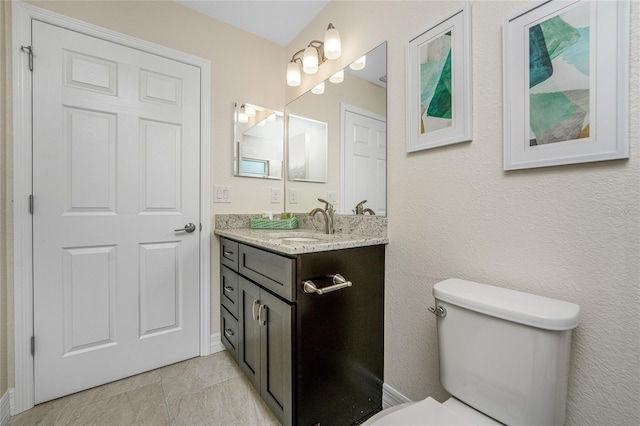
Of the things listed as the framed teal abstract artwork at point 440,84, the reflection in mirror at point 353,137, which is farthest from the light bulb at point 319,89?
the framed teal abstract artwork at point 440,84

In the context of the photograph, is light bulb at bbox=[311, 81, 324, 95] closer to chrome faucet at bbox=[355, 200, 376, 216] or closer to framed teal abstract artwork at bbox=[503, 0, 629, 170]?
chrome faucet at bbox=[355, 200, 376, 216]

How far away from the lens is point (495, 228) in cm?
98

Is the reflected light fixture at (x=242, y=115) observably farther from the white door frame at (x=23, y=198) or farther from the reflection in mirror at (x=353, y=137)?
the white door frame at (x=23, y=198)

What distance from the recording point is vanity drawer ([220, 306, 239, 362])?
1604 mm

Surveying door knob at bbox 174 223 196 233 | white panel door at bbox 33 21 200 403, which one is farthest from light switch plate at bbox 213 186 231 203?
door knob at bbox 174 223 196 233

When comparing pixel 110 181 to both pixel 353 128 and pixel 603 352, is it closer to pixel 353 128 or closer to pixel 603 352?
pixel 353 128

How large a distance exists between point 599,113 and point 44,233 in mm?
A: 2368

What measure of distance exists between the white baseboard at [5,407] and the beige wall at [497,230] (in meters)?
1.84

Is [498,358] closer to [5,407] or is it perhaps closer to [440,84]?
[440,84]

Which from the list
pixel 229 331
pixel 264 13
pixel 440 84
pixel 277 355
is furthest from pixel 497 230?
pixel 264 13

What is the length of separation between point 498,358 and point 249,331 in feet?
3.69

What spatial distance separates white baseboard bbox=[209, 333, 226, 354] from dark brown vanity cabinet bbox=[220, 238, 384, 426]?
1.65 feet

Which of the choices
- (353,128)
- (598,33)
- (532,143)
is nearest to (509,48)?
(598,33)

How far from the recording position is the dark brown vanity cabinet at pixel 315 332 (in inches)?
41.9
